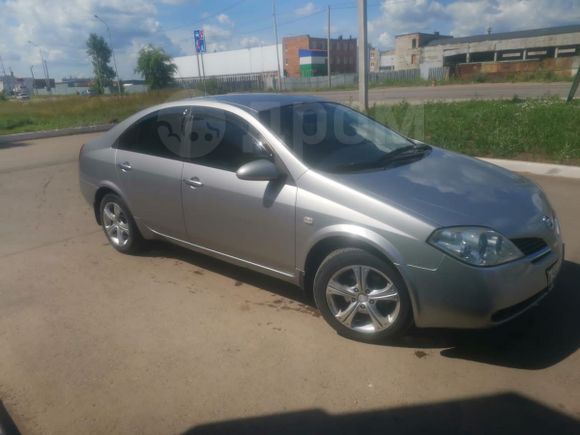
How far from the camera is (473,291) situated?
8.44ft

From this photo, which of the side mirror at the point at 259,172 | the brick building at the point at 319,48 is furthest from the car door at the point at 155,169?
the brick building at the point at 319,48

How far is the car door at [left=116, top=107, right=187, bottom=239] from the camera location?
4004 millimetres

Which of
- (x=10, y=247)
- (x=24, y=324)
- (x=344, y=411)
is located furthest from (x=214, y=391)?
(x=10, y=247)

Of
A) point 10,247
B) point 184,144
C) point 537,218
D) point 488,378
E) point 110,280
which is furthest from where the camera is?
point 10,247

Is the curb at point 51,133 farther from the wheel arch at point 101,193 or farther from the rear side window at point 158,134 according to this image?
the rear side window at point 158,134

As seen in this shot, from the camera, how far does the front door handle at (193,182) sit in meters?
3.72

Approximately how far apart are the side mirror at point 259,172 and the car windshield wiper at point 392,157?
1.44 ft

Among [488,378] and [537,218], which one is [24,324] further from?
[537,218]

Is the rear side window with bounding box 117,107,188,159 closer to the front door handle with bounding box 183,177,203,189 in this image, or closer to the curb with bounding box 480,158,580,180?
the front door handle with bounding box 183,177,203,189

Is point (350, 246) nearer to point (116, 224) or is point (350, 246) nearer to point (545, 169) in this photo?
point (116, 224)

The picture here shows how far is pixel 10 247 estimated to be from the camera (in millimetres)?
5266

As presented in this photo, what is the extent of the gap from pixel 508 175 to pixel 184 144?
2644 millimetres

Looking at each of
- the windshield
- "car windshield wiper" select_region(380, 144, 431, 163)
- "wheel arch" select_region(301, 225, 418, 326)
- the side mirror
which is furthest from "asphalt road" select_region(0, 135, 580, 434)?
"car windshield wiper" select_region(380, 144, 431, 163)

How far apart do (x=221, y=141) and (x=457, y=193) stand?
1841 mm
